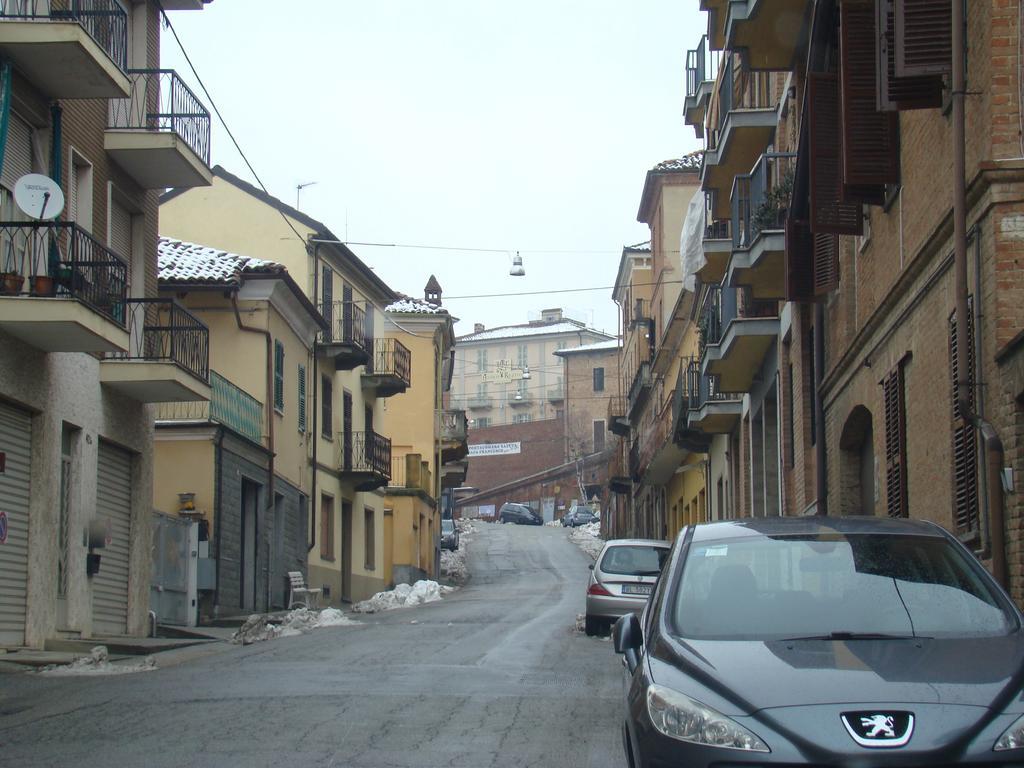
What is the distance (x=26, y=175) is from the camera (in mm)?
16984

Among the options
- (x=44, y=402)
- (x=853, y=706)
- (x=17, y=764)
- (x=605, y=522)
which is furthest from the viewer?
(x=605, y=522)

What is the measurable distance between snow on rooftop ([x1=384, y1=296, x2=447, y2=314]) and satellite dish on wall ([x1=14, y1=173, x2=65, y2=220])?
37825mm

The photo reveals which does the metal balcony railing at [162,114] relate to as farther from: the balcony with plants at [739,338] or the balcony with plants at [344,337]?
the balcony with plants at [344,337]

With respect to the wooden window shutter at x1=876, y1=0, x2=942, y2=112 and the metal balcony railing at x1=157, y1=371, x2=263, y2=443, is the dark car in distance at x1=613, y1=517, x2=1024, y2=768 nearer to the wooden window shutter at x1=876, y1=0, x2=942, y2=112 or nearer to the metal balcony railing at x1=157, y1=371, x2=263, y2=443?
the wooden window shutter at x1=876, y1=0, x2=942, y2=112

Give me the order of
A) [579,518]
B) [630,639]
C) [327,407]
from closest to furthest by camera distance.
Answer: [630,639], [327,407], [579,518]

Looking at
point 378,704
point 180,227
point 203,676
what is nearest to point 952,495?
point 378,704

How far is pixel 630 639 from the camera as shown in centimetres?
711

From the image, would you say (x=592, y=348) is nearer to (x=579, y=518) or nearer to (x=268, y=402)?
(x=579, y=518)

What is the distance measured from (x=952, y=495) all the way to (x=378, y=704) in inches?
227

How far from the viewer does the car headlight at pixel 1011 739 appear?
5.35 m

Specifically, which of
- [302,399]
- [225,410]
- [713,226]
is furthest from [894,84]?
[302,399]

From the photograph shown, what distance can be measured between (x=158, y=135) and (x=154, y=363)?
332cm

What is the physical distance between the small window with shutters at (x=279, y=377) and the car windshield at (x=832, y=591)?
2656 centimetres

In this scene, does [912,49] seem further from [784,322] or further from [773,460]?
[773,460]
